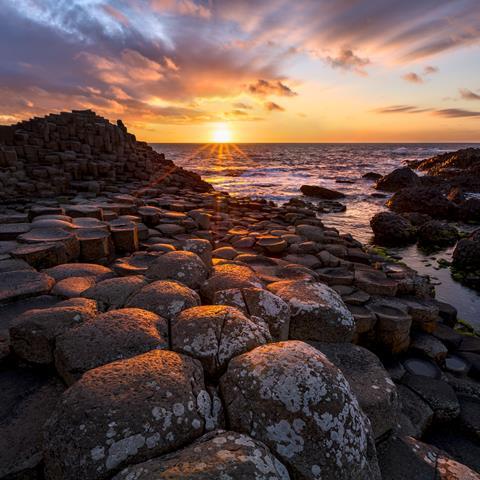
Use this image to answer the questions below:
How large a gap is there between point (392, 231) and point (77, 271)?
33.9 ft

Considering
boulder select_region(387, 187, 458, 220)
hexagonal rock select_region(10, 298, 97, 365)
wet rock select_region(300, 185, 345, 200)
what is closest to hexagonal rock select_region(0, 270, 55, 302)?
hexagonal rock select_region(10, 298, 97, 365)

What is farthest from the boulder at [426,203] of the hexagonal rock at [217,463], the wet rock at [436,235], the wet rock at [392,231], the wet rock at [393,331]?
the hexagonal rock at [217,463]

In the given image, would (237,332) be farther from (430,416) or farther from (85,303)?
(430,416)

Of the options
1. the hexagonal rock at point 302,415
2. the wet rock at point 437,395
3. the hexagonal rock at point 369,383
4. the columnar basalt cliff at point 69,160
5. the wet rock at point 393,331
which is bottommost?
the wet rock at point 437,395

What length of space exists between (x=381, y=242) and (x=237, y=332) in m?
10.1

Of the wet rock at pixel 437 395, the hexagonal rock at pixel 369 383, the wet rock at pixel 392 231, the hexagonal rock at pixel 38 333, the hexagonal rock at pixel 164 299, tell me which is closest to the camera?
the hexagonal rock at pixel 38 333

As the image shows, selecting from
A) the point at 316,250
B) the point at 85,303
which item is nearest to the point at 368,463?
the point at 85,303

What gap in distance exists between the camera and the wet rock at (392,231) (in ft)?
36.2

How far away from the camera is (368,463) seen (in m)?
1.81

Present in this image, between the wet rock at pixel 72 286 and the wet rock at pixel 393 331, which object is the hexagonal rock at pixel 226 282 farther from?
the wet rock at pixel 393 331

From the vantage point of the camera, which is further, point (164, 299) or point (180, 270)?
point (180, 270)

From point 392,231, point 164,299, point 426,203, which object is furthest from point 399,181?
point 164,299

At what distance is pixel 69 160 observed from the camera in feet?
36.0

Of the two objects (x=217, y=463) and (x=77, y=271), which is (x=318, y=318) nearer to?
(x=217, y=463)
